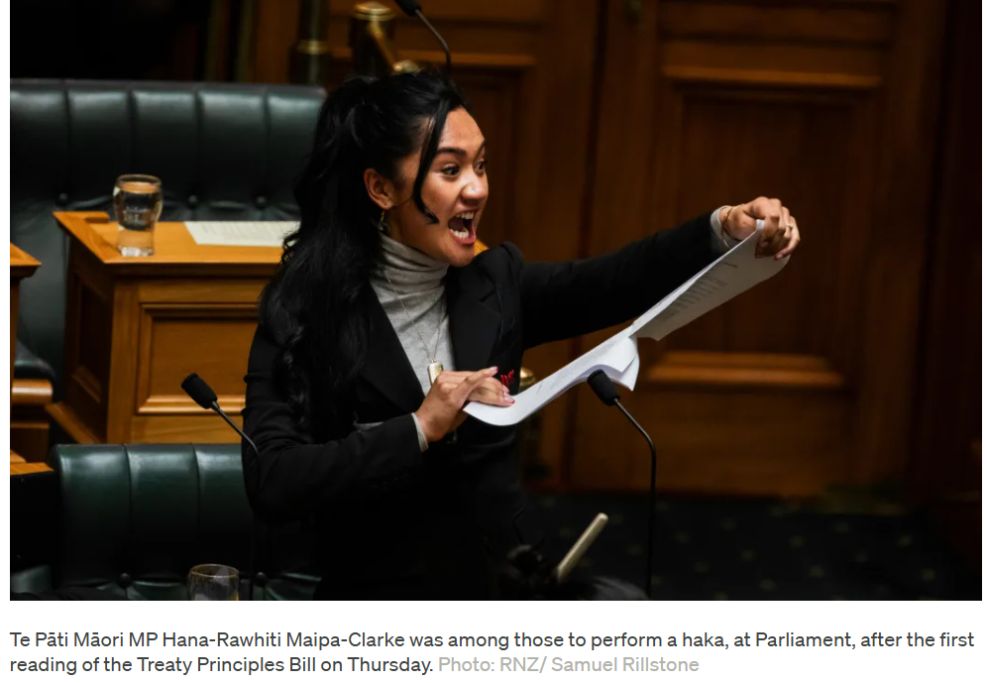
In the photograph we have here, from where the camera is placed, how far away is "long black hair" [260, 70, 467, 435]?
91.4 inches

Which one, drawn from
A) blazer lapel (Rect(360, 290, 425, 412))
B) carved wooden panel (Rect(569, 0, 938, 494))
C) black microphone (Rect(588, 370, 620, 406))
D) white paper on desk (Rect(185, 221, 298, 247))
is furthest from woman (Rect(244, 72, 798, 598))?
carved wooden panel (Rect(569, 0, 938, 494))

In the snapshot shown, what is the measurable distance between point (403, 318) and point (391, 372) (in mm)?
103

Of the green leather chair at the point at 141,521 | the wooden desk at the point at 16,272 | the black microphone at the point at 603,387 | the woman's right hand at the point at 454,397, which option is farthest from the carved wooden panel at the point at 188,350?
the black microphone at the point at 603,387

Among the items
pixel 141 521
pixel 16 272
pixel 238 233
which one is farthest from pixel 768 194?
pixel 141 521

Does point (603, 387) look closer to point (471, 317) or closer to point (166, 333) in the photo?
point (471, 317)

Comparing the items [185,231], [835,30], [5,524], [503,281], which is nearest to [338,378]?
[503,281]

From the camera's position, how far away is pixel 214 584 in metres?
2.25

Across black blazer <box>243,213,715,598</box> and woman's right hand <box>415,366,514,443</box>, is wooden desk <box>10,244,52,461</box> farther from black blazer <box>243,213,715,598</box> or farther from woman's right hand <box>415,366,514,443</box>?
woman's right hand <box>415,366,514,443</box>

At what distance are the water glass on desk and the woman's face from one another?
4.24 feet

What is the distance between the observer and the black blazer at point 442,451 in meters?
2.27
